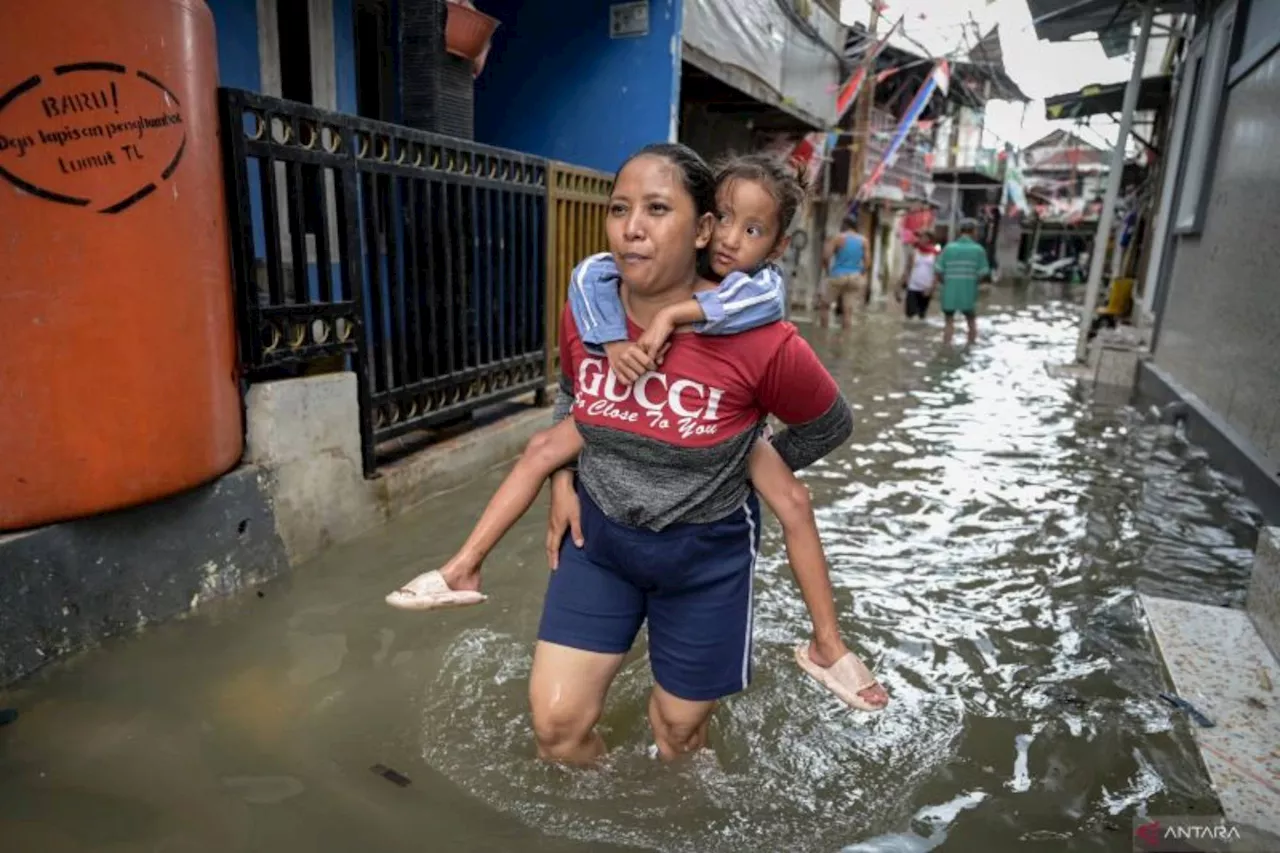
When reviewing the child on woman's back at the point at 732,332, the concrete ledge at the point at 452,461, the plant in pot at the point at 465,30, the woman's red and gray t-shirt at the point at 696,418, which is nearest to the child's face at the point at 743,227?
A: the child on woman's back at the point at 732,332

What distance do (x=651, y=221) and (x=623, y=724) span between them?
1.69 m

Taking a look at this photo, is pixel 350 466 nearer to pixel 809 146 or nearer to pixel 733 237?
pixel 733 237

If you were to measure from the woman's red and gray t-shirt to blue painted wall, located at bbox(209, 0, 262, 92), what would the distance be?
12.8 feet

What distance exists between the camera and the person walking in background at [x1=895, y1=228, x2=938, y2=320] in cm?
1377

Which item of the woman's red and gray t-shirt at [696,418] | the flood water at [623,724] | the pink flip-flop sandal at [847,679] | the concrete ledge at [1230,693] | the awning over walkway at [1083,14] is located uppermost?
the awning over walkway at [1083,14]

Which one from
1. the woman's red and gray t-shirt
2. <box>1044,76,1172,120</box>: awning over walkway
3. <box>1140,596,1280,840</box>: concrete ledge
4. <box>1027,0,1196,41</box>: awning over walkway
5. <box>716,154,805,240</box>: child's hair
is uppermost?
<box>1027,0,1196,41</box>: awning over walkway

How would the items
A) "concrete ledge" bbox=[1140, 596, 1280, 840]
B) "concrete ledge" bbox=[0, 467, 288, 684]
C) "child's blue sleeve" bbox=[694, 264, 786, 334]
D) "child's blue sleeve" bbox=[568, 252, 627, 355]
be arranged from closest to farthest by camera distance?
"child's blue sleeve" bbox=[694, 264, 786, 334] → "child's blue sleeve" bbox=[568, 252, 627, 355] → "concrete ledge" bbox=[1140, 596, 1280, 840] → "concrete ledge" bbox=[0, 467, 288, 684]

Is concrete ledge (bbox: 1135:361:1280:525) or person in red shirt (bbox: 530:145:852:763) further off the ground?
person in red shirt (bbox: 530:145:852:763)

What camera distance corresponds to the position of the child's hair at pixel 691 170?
1.89 meters

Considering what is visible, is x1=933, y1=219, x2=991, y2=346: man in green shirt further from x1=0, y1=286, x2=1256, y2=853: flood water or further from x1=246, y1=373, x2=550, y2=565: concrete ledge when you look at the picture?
x1=246, y1=373, x2=550, y2=565: concrete ledge

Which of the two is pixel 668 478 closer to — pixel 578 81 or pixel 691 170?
pixel 691 170

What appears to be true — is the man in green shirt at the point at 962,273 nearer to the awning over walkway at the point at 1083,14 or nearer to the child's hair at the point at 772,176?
the awning over walkway at the point at 1083,14

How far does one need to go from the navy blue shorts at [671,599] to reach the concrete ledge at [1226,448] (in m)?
4.01

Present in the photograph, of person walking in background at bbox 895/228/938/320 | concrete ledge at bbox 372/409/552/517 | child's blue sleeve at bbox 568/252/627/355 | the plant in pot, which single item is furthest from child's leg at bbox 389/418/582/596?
person walking in background at bbox 895/228/938/320
